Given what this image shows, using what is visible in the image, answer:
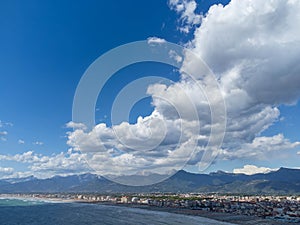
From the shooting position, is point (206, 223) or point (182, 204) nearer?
point (206, 223)

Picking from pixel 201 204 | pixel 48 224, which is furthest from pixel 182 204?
pixel 48 224

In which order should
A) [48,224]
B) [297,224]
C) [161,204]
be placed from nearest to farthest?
[297,224] → [48,224] → [161,204]

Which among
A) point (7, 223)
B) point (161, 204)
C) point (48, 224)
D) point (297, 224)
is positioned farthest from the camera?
point (161, 204)

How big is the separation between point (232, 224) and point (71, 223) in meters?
50.1

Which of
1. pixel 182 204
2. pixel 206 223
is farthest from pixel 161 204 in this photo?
pixel 206 223

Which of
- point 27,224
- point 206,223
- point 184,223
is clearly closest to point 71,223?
point 27,224

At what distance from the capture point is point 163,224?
9200 cm

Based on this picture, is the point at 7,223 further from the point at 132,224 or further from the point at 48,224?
the point at 132,224

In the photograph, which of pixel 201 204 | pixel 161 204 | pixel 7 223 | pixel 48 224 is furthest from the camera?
pixel 161 204

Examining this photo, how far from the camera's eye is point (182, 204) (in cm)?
18600

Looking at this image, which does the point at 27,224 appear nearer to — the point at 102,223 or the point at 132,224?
the point at 102,223

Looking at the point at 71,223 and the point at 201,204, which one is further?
the point at 201,204

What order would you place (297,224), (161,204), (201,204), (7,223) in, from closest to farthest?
(297,224), (7,223), (201,204), (161,204)

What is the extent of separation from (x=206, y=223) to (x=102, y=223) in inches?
1280
